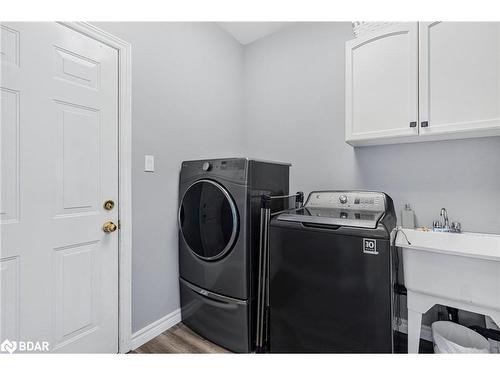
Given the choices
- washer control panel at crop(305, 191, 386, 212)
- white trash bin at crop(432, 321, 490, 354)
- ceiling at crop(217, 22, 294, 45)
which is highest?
ceiling at crop(217, 22, 294, 45)

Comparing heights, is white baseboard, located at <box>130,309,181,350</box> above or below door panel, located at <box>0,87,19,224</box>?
below

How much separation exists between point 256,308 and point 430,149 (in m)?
1.62

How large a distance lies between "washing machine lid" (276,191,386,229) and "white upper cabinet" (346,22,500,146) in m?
0.41

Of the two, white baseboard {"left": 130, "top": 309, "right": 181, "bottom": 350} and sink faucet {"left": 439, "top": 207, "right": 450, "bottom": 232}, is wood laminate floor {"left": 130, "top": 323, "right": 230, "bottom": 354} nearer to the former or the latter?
white baseboard {"left": 130, "top": 309, "right": 181, "bottom": 350}

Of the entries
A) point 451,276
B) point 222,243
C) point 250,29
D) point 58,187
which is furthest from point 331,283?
point 250,29

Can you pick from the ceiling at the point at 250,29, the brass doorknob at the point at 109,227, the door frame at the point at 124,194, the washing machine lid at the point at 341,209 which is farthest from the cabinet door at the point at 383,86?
the brass doorknob at the point at 109,227

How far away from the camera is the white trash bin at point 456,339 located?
1295mm

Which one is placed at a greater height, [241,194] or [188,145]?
[188,145]

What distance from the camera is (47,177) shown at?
1275 mm

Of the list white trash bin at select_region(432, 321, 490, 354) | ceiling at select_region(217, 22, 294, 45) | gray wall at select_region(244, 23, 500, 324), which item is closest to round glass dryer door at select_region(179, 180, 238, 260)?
gray wall at select_region(244, 23, 500, 324)

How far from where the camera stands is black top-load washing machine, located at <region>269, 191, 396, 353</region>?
120 cm

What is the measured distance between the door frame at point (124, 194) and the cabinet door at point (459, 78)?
1817mm
